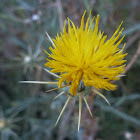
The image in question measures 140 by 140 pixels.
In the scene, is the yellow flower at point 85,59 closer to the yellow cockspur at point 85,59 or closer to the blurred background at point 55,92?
the yellow cockspur at point 85,59

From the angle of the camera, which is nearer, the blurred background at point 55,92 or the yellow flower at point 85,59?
the yellow flower at point 85,59

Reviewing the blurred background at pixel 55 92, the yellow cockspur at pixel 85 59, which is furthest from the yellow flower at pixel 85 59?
the blurred background at pixel 55 92

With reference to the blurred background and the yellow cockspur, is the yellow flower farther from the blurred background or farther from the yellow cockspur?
the blurred background

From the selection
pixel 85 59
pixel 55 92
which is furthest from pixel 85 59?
pixel 55 92

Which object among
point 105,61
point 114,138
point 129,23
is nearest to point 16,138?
point 114,138

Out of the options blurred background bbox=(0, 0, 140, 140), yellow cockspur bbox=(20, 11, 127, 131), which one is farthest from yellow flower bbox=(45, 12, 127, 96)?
blurred background bbox=(0, 0, 140, 140)
